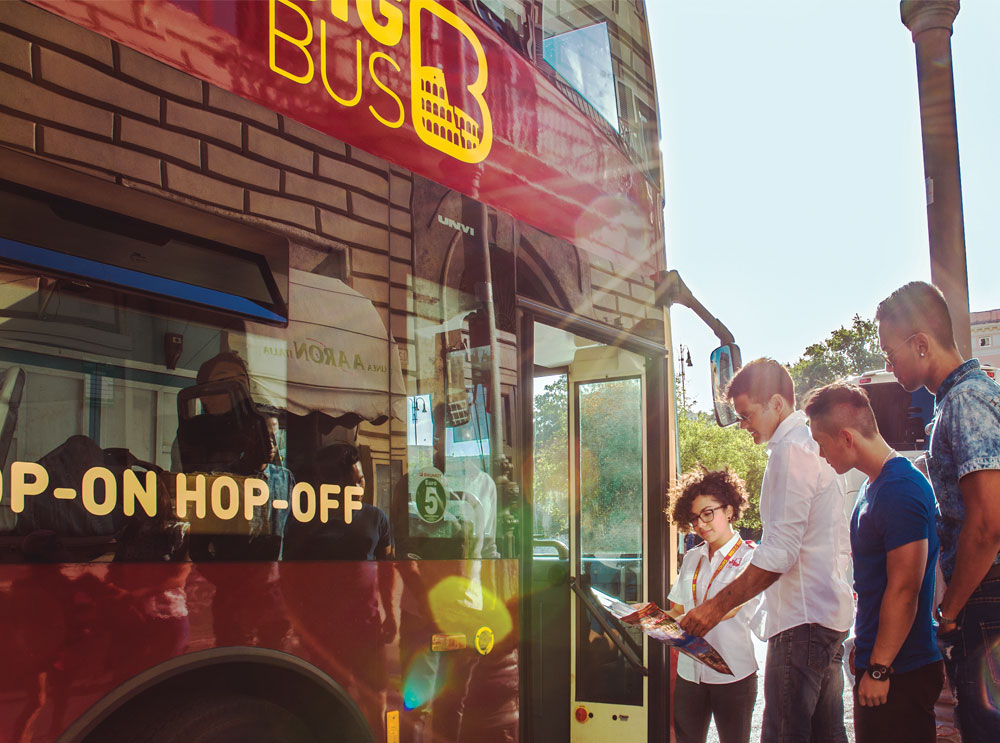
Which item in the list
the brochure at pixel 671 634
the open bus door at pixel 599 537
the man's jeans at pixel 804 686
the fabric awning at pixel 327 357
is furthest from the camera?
the open bus door at pixel 599 537

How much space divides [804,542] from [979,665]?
795 mm

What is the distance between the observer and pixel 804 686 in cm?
327

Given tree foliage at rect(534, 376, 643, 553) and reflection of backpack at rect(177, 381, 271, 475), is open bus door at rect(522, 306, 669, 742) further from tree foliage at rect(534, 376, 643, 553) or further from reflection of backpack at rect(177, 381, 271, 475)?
reflection of backpack at rect(177, 381, 271, 475)

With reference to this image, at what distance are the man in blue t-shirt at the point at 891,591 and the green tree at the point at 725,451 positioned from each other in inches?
1372

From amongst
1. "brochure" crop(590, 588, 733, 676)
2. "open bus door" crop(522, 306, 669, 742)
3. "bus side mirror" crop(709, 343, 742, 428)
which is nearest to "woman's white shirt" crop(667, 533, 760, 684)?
"brochure" crop(590, 588, 733, 676)

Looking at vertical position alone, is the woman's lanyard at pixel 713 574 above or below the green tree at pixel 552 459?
below

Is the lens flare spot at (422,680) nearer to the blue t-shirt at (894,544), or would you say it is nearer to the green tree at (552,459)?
the green tree at (552,459)

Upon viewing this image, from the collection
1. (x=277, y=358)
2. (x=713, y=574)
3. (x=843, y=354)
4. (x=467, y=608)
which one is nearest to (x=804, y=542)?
(x=713, y=574)

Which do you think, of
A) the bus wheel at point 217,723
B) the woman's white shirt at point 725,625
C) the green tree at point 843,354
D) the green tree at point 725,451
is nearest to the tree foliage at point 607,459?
the woman's white shirt at point 725,625

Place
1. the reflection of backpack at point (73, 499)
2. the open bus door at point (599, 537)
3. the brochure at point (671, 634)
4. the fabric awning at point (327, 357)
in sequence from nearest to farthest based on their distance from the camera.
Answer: the reflection of backpack at point (73, 499)
the fabric awning at point (327, 357)
the brochure at point (671, 634)
the open bus door at point (599, 537)

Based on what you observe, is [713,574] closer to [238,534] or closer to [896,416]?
[238,534]

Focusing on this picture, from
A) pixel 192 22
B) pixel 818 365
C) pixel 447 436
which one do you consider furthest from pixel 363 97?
pixel 818 365

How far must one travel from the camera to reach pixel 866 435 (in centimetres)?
304

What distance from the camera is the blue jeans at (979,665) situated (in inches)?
104
